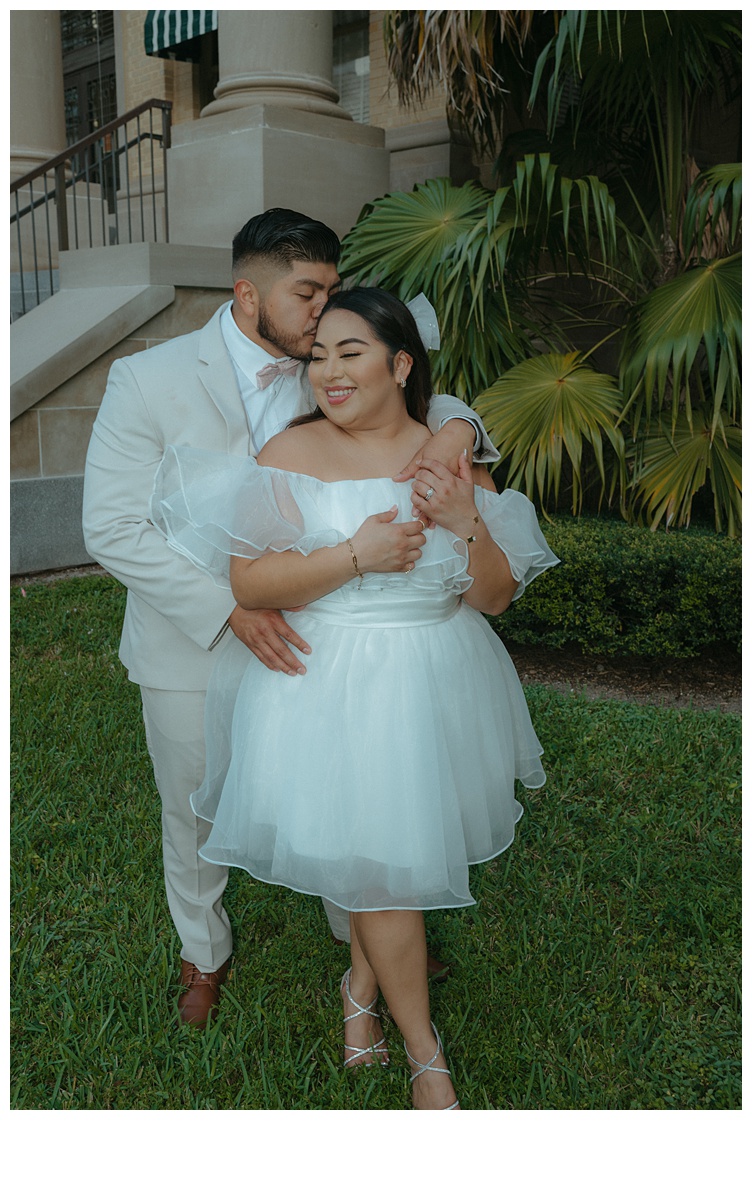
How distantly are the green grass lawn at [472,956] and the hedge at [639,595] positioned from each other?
927 mm

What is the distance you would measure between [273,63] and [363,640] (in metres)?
8.43

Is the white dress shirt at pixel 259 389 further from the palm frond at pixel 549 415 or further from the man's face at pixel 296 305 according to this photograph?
the palm frond at pixel 549 415

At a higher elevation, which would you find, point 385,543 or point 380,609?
point 385,543

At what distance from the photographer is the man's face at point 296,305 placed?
8.07 feet

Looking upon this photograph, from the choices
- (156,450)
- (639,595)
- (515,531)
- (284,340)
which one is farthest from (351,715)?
(639,595)

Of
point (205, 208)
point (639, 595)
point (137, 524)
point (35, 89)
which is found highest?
point (35, 89)

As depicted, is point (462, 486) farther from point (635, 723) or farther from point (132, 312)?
point (132, 312)

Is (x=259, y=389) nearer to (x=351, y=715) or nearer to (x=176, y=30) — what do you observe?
(x=351, y=715)

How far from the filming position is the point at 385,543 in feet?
6.76

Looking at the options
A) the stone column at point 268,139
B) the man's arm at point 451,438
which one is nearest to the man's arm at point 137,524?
the man's arm at point 451,438

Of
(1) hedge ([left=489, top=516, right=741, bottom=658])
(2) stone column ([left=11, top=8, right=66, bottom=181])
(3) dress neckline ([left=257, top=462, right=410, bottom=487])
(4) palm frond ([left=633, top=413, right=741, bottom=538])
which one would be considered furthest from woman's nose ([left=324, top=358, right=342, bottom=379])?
(2) stone column ([left=11, top=8, right=66, bottom=181])

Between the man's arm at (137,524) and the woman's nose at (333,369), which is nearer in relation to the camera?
the woman's nose at (333,369)

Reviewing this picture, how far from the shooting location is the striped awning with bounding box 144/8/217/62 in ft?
37.0

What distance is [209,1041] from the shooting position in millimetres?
2707
